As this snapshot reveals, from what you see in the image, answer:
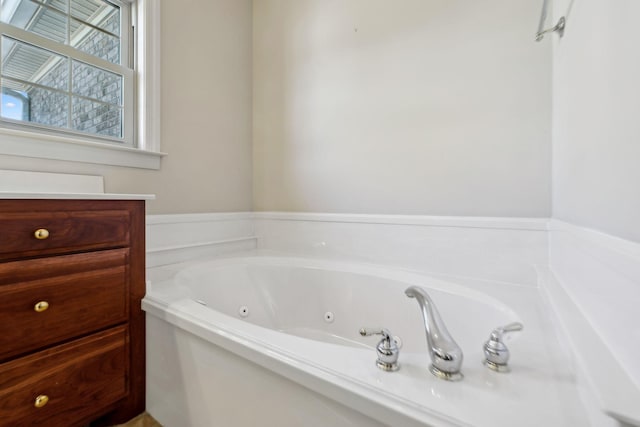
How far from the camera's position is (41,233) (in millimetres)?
826

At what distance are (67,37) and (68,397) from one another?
1.52 metres

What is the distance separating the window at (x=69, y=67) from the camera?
3.74 ft

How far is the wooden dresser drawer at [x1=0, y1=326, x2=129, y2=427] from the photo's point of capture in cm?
78

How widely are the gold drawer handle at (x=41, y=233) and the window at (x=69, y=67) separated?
0.66m

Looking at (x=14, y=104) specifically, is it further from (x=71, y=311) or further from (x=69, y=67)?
(x=71, y=311)

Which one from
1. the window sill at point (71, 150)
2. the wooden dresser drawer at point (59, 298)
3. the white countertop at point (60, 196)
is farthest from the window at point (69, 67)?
the wooden dresser drawer at point (59, 298)

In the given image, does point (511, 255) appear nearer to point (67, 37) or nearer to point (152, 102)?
point (152, 102)

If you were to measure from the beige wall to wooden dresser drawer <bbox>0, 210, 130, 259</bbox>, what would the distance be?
0.47 m

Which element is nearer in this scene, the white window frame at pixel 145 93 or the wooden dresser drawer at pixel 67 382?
the wooden dresser drawer at pixel 67 382

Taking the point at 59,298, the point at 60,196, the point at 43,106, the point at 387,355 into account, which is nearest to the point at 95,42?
the point at 43,106

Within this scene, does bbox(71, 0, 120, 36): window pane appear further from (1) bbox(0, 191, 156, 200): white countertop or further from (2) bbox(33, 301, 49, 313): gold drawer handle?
(2) bbox(33, 301, 49, 313): gold drawer handle

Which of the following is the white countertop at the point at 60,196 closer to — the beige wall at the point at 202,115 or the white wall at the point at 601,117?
the beige wall at the point at 202,115

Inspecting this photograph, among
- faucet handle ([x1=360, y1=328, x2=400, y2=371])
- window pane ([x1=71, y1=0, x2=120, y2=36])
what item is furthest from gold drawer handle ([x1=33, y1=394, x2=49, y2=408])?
window pane ([x1=71, y1=0, x2=120, y2=36])

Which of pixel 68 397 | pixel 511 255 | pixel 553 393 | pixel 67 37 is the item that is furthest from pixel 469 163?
pixel 67 37
